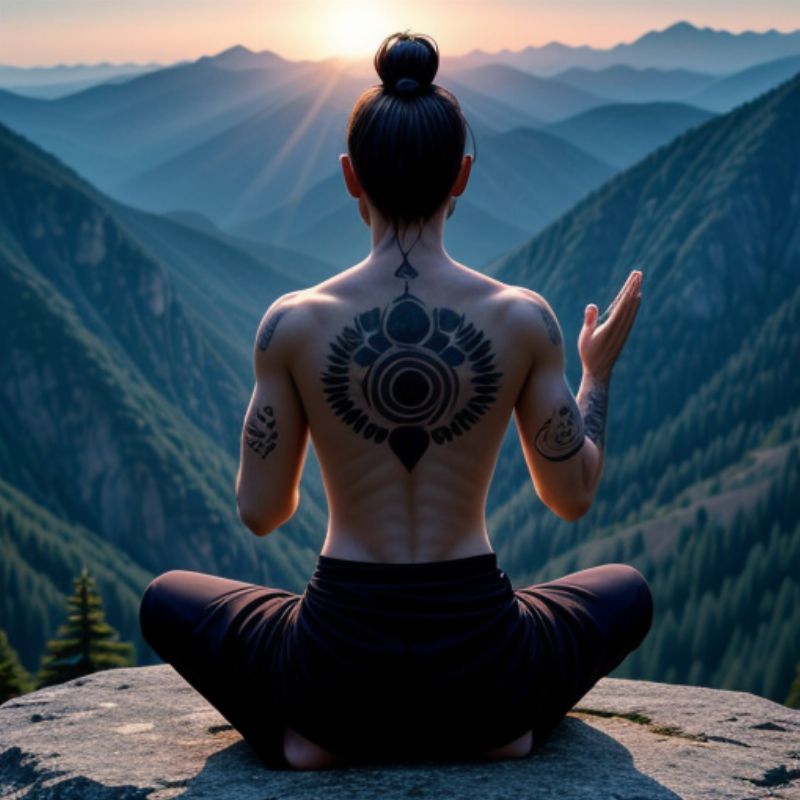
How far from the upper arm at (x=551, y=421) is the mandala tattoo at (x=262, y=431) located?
1.41 m

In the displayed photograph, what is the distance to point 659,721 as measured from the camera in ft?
27.3

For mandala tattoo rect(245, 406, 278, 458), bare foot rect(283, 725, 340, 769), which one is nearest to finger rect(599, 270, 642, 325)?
mandala tattoo rect(245, 406, 278, 458)

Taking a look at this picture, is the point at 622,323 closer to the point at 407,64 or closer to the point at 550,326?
the point at 550,326

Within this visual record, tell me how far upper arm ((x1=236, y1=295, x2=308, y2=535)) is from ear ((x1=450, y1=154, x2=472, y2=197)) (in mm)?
1128

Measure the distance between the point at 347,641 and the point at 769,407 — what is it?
202m

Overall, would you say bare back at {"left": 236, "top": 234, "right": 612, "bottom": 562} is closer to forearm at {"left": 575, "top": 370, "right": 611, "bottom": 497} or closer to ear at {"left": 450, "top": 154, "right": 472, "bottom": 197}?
forearm at {"left": 575, "top": 370, "right": 611, "bottom": 497}

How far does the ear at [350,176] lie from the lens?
6.55m

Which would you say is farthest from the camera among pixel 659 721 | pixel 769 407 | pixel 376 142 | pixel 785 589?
pixel 769 407

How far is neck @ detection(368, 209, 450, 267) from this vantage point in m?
6.56

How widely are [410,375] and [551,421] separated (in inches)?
34.3

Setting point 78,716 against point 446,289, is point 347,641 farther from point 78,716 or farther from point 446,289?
point 78,716

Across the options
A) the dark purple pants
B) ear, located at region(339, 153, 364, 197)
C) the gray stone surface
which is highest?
ear, located at region(339, 153, 364, 197)

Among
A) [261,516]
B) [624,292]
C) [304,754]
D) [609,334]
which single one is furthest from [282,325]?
[304,754]

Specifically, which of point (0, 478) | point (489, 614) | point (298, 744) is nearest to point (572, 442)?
point (489, 614)
